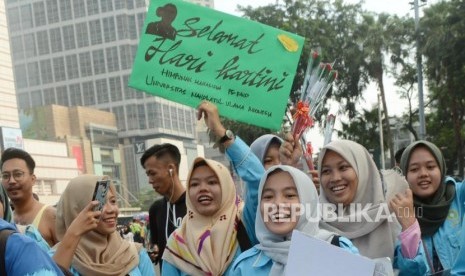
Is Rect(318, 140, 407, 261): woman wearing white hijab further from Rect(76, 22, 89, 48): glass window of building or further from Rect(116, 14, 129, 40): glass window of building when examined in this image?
Rect(76, 22, 89, 48): glass window of building

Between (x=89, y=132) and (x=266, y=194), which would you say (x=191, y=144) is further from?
(x=266, y=194)

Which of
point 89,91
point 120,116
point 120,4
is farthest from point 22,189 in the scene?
point 89,91

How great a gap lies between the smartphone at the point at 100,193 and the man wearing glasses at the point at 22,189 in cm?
114

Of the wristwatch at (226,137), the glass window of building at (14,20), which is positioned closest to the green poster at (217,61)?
the wristwatch at (226,137)

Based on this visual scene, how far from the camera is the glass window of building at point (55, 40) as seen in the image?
76.8 m

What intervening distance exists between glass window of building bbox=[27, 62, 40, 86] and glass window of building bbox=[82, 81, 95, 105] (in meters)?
5.69

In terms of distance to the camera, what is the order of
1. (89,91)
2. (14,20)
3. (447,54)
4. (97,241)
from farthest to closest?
(89,91), (14,20), (447,54), (97,241)

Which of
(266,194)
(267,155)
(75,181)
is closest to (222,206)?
(266,194)

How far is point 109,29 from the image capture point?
250 ft

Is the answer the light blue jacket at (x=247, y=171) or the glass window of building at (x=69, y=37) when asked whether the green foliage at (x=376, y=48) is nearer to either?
the light blue jacket at (x=247, y=171)

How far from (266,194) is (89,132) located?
65551mm

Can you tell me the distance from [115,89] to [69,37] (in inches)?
310

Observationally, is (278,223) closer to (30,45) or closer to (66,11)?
Answer: (66,11)

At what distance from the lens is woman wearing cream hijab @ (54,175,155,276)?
314cm
